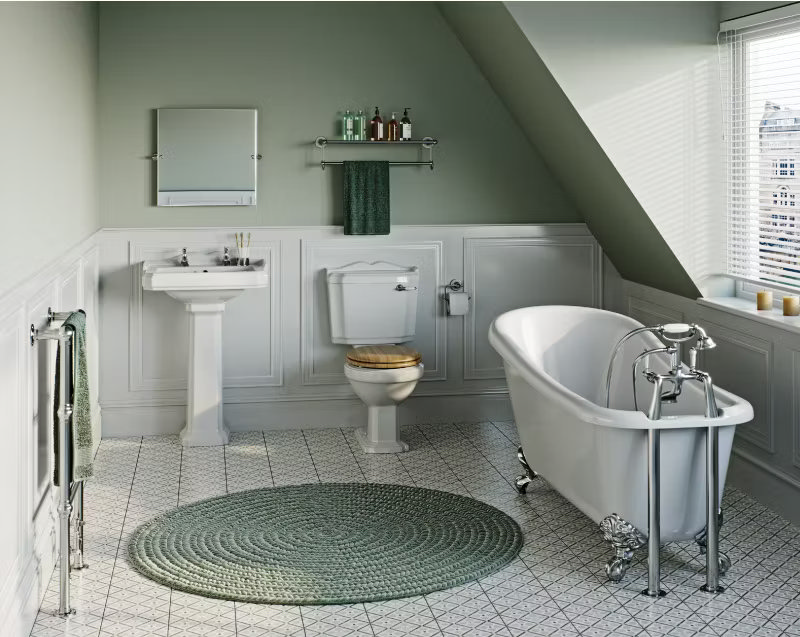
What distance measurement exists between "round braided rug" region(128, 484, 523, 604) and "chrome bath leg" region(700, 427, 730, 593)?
2.30ft

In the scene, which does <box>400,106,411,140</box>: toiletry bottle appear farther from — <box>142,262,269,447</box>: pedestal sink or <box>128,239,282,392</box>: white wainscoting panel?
<box>142,262,269,447</box>: pedestal sink

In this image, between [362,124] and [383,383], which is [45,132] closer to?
[383,383]

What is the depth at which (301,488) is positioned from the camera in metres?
4.46

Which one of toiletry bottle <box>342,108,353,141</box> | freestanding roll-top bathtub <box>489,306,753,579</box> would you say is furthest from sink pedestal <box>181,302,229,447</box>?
freestanding roll-top bathtub <box>489,306,753,579</box>

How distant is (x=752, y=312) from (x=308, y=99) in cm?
262

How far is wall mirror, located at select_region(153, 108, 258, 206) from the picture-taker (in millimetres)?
5316

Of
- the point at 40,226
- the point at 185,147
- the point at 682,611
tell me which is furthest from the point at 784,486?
the point at 185,147

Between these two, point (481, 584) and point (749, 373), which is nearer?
point (481, 584)

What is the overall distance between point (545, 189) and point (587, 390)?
1.63 metres

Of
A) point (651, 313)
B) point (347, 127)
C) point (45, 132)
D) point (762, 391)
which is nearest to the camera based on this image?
point (45, 132)

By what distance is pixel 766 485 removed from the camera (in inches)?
167

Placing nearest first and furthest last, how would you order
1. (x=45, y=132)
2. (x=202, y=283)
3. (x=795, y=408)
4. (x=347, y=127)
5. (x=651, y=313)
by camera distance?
(x=45, y=132) < (x=795, y=408) < (x=202, y=283) < (x=651, y=313) < (x=347, y=127)

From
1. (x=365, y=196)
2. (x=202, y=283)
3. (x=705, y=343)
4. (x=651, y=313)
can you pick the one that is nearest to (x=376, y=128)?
(x=365, y=196)

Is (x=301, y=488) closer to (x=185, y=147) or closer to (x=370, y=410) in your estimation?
(x=370, y=410)
